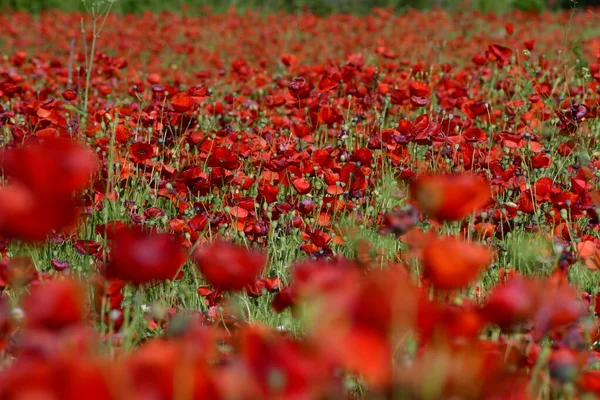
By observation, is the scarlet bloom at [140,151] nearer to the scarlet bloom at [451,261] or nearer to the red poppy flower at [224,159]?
the red poppy flower at [224,159]

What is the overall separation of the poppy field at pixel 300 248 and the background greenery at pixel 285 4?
7.00 metres

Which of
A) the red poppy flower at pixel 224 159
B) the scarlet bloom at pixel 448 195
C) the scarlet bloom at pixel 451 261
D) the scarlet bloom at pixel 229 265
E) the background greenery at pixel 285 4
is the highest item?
the scarlet bloom at pixel 448 195

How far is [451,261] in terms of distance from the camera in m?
0.93

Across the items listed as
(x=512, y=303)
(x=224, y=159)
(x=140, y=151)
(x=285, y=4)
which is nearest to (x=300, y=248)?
(x=224, y=159)

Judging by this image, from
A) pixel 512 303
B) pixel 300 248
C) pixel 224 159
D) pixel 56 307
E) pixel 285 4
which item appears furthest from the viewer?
pixel 285 4

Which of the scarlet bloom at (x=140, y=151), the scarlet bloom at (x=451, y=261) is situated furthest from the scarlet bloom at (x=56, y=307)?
the scarlet bloom at (x=140, y=151)

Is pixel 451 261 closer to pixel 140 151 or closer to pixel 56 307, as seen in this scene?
pixel 56 307

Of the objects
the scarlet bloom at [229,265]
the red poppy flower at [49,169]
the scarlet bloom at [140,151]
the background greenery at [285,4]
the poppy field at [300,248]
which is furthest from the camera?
the background greenery at [285,4]

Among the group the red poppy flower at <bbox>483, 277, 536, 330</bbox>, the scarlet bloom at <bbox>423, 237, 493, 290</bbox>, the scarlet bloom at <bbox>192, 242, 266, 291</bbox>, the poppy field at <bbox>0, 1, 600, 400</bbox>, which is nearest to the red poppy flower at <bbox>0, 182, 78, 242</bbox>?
the poppy field at <bbox>0, 1, 600, 400</bbox>

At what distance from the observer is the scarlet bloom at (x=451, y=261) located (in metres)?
0.93

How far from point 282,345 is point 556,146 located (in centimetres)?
262

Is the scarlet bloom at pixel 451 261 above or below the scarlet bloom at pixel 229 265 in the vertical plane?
above

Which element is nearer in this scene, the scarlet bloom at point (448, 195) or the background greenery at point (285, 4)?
the scarlet bloom at point (448, 195)

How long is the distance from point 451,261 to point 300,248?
1299mm
